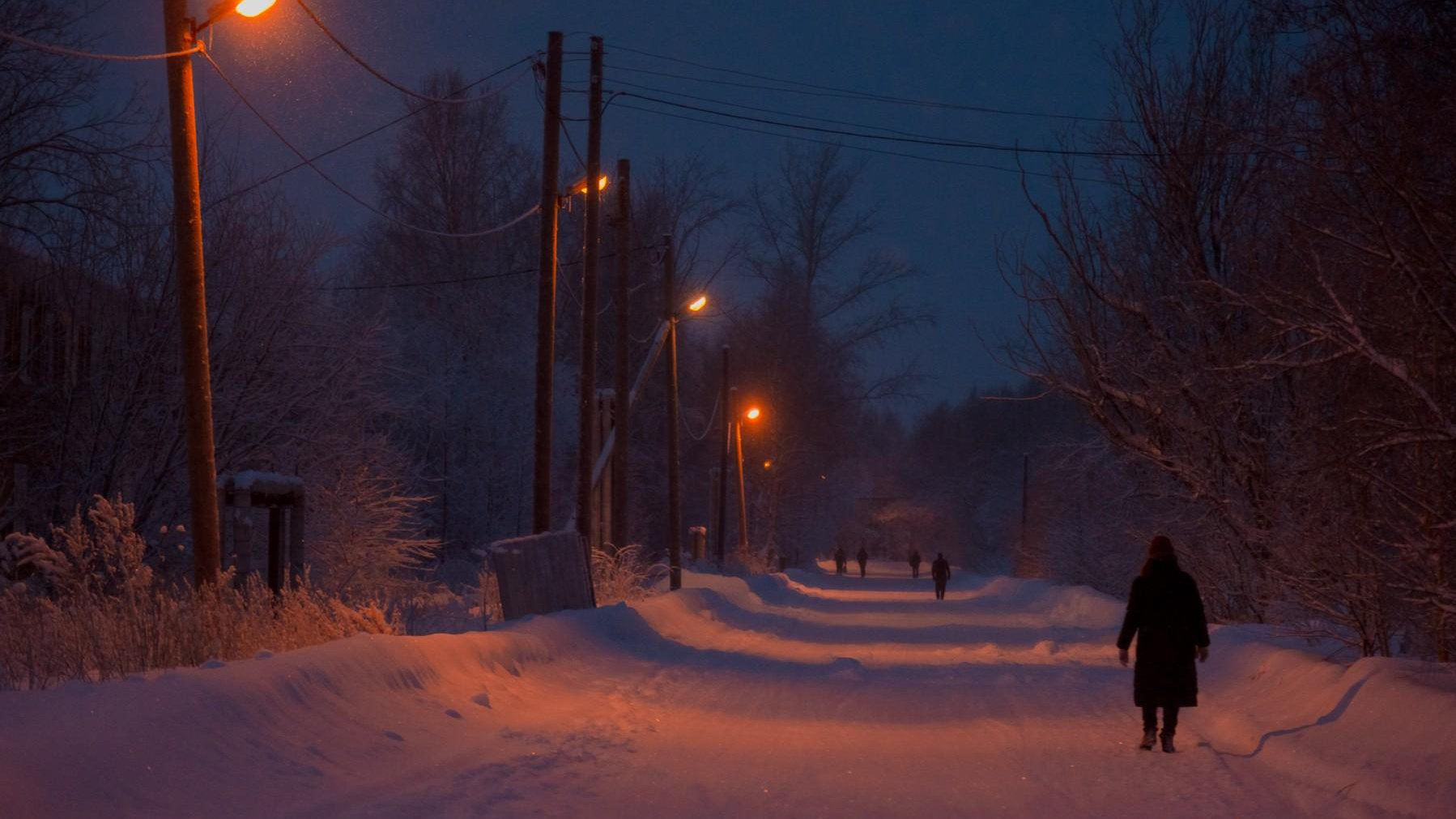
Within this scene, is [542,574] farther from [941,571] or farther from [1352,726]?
[941,571]

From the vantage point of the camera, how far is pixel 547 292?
2030 centimetres

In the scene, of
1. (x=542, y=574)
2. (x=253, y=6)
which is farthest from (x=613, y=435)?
(x=253, y=6)

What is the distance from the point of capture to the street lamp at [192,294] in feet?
41.5

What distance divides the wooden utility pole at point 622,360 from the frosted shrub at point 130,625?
1416 centimetres

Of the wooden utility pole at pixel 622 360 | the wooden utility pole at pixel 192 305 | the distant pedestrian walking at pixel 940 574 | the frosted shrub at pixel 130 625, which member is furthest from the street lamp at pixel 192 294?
the distant pedestrian walking at pixel 940 574

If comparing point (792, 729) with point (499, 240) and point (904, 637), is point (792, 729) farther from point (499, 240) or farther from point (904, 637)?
point (499, 240)

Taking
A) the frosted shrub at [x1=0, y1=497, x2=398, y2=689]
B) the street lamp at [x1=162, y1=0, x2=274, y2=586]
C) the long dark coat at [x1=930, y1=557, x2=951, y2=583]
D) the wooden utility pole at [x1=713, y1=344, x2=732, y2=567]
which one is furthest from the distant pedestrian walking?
the street lamp at [x1=162, y1=0, x2=274, y2=586]

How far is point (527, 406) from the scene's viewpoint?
1836 inches

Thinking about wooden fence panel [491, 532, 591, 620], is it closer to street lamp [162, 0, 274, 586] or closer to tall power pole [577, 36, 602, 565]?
tall power pole [577, 36, 602, 565]

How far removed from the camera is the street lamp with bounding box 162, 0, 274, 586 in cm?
1266

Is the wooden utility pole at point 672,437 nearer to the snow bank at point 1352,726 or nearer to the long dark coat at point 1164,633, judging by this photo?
the snow bank at point 1352,726

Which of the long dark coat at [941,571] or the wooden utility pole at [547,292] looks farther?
the long dark coat at [941,571]

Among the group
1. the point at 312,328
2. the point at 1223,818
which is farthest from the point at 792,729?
the point at 312,328

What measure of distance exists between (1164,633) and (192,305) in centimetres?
948
